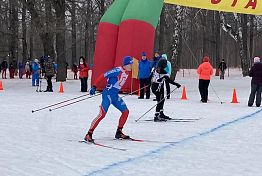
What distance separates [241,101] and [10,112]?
8681mm

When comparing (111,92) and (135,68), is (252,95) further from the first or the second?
(111,92)

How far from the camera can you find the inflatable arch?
20141 mm

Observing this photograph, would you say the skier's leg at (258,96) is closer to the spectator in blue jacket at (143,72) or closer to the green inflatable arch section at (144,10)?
the spectator in blue jacket at (143,72)

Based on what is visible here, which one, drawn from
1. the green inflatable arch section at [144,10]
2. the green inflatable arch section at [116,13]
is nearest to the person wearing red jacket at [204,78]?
the green inflatable arch section at [144,10]

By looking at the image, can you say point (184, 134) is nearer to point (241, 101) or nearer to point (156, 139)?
point (156, 139)

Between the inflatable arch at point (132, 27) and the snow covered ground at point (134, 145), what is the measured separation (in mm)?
6088

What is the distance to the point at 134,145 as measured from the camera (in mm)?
8969

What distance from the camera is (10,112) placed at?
45.6ft

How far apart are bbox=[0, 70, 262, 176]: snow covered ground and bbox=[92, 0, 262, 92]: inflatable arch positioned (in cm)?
609

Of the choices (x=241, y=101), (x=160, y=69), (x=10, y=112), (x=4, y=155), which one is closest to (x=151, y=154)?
(x=4, y=155)

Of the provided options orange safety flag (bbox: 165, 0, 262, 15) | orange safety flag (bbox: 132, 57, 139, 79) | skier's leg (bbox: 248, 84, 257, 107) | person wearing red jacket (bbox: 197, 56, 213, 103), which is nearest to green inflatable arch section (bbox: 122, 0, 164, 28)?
orange safety flag (bbox: 165, 0, 262, 15)

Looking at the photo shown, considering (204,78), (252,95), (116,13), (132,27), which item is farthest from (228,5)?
(252,95)

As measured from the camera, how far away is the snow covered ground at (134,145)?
7004 mm

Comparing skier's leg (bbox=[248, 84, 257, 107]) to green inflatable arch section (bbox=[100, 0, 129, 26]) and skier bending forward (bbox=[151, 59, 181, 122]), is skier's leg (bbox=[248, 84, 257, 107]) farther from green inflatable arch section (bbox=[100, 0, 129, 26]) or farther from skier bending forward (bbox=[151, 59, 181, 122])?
green inflatable arch section (bbox=[100, 0, 129, 26])
